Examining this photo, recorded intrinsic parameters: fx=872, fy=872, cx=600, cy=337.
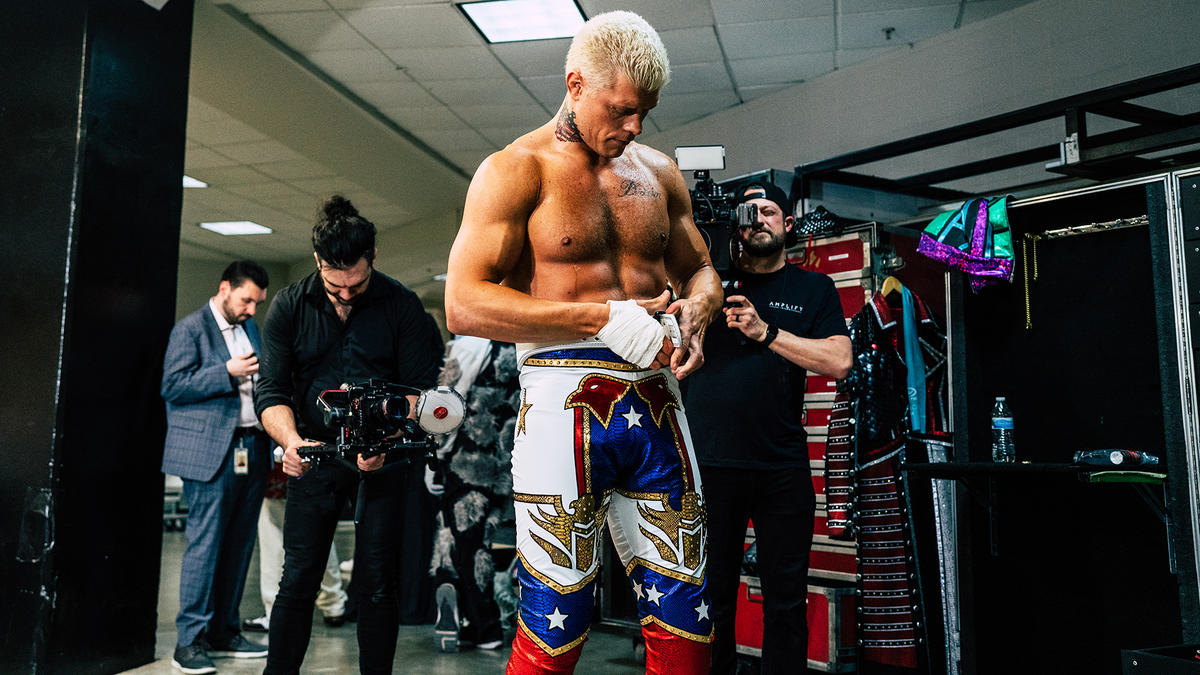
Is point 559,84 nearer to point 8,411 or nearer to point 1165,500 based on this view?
point 8,411

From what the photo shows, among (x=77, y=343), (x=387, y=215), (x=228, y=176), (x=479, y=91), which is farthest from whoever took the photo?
(x=387, y=215)

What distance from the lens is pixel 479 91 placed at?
7.10 meters

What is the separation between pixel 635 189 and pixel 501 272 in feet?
1.14

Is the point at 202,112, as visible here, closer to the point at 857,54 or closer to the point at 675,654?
the point at 857,54

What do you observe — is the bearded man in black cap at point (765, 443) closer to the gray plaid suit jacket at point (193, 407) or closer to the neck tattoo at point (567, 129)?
the neck tattoo at point (567, 129)

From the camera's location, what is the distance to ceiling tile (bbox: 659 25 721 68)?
5.90 meters

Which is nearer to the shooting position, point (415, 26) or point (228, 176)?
point (415, 26)

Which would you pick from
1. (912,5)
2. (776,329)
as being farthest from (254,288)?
(912,5)

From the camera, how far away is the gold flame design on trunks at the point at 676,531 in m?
1.69

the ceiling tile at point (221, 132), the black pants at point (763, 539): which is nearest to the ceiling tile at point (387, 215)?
the ceiling tile at point (221, 132)

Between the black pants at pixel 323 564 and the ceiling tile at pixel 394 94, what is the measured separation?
5074mm

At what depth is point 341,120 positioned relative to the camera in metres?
7.66

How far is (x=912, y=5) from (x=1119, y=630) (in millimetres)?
3882

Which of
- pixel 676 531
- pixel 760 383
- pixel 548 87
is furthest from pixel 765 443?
pixel 548 87
